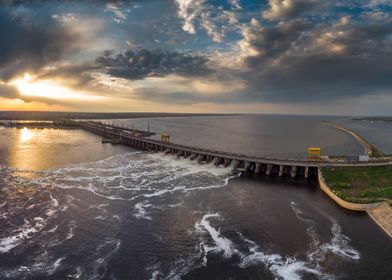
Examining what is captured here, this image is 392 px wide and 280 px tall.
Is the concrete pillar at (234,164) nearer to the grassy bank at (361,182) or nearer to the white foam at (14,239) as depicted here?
the grassy bank at (361,182)

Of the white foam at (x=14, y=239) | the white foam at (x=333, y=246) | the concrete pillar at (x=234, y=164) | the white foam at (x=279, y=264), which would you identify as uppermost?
the concrete pillar at (x=234, y=164)

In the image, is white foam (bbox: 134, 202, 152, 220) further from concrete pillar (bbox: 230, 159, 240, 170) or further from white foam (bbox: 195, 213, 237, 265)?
concrete pillar (bbox: 230, 159, 240, 170)

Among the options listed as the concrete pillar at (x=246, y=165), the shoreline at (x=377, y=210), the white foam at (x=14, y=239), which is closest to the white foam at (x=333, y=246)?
the shoreline at (x=377, y=210)

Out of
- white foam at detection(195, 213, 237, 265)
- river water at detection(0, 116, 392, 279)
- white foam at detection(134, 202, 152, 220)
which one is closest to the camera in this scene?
river water at detection(0, 116, 392, 279)

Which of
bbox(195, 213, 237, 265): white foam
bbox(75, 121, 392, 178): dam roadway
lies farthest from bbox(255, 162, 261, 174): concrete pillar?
bbox(195, 213, 237, 265): white foam

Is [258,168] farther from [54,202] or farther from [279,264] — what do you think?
[54,202]

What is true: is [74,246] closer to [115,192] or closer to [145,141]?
[115,192]

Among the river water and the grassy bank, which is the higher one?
the grassy bank
